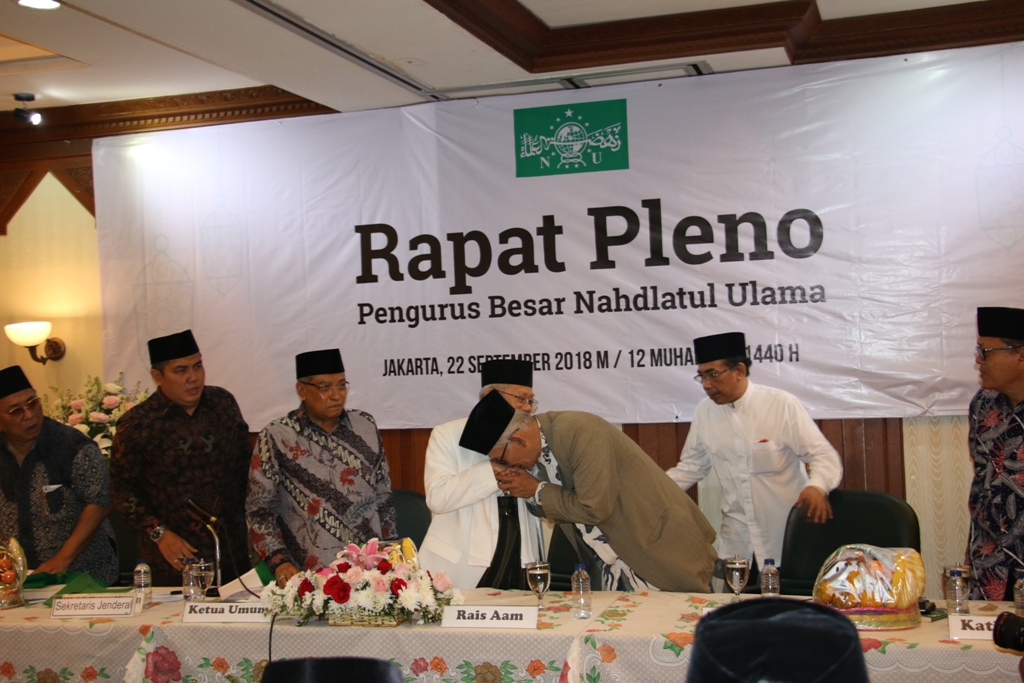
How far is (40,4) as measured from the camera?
372cm

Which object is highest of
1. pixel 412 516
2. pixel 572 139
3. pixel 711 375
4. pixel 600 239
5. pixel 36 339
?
pixel 572 139

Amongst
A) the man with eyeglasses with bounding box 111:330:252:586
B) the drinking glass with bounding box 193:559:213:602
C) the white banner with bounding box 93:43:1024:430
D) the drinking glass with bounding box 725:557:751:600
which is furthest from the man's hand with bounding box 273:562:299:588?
the white banner with bounding box 93:43:1024:430

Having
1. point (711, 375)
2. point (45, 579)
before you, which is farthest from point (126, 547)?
point (711, 375)

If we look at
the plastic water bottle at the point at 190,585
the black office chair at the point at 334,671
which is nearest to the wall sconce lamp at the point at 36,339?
the plastic water bottle at the point at 190,585

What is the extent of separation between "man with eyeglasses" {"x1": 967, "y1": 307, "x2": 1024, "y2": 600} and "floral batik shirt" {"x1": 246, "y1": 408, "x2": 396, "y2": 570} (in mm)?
2066

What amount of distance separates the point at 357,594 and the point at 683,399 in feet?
7.52

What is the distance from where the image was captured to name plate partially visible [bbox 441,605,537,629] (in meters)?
2.78

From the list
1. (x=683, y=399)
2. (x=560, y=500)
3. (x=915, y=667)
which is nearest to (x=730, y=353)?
(x=683, y=399)

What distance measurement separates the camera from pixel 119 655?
3029 mm

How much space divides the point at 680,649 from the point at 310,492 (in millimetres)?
1518

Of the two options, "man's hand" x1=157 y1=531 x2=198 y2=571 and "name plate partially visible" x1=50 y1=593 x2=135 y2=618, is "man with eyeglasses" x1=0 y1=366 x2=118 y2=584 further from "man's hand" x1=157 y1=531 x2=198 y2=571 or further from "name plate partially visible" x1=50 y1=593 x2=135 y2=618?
"name plate partially visible" x1=50 y1=593 x2=135 y2=618

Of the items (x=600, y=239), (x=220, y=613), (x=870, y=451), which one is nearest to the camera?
(x=220, y=613)

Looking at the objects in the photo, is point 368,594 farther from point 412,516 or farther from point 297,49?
point 297,49

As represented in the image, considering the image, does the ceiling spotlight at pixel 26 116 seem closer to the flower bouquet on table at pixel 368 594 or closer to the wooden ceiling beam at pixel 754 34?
the wooden ceiling beam at pixel 754 34
